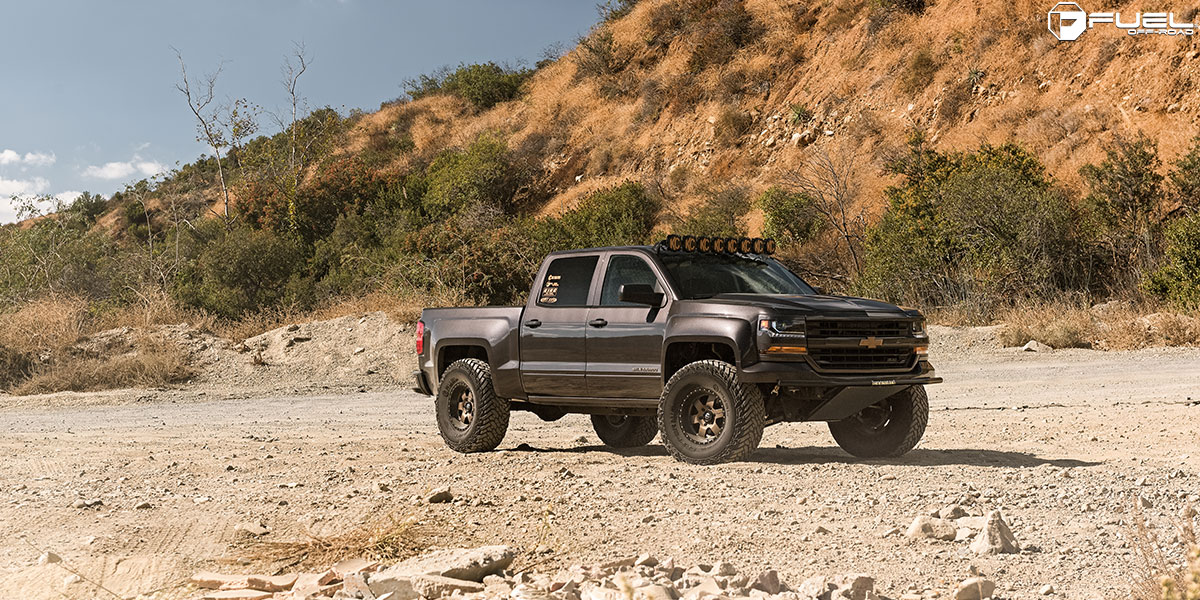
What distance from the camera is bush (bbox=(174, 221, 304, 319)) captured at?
3044 centimetres

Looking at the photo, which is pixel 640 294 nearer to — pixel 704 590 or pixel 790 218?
pixel 704 590

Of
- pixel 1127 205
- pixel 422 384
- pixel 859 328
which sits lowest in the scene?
pixel 422 384

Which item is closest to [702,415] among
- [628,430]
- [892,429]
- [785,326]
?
[785,326]

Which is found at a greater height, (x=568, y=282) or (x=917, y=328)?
(x=568, y=282)

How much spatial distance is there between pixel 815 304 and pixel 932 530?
282 centimetres

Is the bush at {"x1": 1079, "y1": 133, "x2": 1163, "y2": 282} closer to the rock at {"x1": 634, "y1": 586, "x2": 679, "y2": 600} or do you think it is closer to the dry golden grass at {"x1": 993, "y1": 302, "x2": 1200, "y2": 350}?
the dry golden grass at {"x1": 993, "y1": 302, "x2": 1200, "y2": 350}

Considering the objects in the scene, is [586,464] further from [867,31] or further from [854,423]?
[867,31]

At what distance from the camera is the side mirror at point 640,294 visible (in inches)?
353

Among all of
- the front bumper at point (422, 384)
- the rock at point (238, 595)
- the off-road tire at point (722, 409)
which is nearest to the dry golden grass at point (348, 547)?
the rock at point (238, 595)

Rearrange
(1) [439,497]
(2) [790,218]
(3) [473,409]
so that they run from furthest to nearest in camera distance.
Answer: (2) [790,218]
(3) [473,409]
(1) [439,497]

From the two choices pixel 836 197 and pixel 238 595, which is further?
pixel 836 197

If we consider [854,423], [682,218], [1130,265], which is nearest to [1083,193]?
[1130,265]

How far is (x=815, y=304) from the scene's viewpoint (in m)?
8.73

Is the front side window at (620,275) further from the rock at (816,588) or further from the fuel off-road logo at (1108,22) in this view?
the fuel off-road logo at (1108,22)
